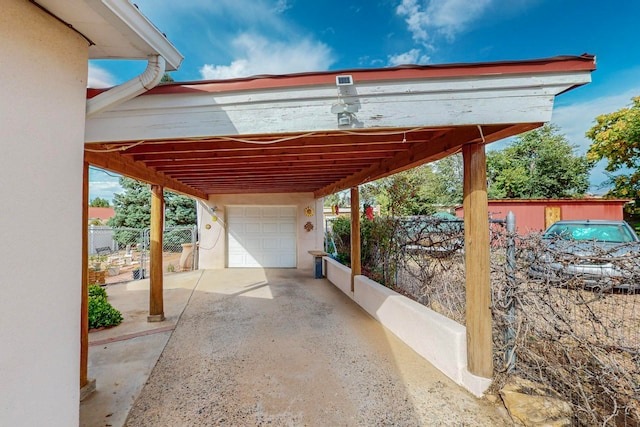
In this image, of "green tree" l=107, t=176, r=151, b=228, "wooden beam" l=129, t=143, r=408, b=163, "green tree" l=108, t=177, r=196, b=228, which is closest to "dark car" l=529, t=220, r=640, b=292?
"wooden beam" l=129, t=143, r=408, b=163

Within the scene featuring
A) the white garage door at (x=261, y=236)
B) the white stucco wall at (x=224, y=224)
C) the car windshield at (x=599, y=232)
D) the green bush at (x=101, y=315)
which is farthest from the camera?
the white garage door at (x=261, y=236)

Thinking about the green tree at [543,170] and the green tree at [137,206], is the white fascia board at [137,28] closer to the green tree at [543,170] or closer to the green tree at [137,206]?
the green tree at [137,206]

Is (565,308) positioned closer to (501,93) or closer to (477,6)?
(501,93)

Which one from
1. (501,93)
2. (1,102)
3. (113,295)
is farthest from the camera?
(113,295)

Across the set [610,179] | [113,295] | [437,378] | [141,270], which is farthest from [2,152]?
[610,179]

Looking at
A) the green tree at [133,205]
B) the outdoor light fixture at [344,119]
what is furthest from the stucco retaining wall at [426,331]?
the green tree at [133,205]

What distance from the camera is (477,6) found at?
11.3 m

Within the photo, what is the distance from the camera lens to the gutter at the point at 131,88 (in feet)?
6.73

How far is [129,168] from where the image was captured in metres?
3.98

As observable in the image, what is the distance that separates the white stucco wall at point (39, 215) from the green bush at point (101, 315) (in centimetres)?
356

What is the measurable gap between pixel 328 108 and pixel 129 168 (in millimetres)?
3232

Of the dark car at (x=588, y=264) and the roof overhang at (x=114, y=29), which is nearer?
the roof overhang at (x=114, y=29)

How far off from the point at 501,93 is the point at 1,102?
3303 mm

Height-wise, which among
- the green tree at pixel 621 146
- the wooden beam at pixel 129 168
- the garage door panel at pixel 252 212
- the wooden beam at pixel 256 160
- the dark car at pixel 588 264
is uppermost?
the green tree at pixel 621 146
